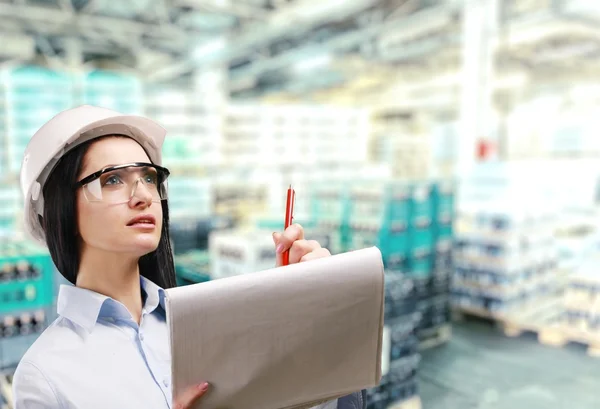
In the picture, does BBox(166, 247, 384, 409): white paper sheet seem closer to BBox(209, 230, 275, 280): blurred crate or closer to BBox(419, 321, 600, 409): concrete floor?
BBox(209, 230, 275, 280): blurred crate

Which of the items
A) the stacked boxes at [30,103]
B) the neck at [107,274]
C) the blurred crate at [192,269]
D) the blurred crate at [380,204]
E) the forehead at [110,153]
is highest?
the stacked boxes at [30,103]

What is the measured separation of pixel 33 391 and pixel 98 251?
322 mm

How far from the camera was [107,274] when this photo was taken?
1154 mm

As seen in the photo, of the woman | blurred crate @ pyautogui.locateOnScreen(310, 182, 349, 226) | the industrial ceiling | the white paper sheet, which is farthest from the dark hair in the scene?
Result: the industrial ceiling

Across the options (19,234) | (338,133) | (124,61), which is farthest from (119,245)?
(124,61)

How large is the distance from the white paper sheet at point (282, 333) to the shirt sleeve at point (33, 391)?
0.81 ft

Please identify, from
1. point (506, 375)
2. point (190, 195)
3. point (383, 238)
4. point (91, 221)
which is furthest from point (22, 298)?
point (190, 195)

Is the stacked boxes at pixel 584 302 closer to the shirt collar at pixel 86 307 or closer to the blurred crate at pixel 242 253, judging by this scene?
the blurred crate at pixel 242 253

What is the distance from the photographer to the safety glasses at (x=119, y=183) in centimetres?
107

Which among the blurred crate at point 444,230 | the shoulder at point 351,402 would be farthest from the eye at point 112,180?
the blurred crate at point 444,230

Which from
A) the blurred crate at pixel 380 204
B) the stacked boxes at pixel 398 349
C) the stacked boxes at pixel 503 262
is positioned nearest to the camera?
the stacked boxes at pixel 398 349

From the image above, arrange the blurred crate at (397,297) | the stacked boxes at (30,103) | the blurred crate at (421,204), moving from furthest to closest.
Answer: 1. the stacked boxes at (30,103)
2. the blurred crate at (421,204)
3. the blurred crate at (397,297)

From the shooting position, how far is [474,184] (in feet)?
24.0

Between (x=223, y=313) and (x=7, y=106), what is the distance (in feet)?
20.5
